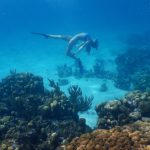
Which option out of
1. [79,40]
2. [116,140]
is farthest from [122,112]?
[79,40]

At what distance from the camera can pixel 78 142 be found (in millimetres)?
7699

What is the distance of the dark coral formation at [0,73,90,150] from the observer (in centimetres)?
989

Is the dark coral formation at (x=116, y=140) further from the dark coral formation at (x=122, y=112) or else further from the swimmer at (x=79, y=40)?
the swimmer at (x=79, y=40)

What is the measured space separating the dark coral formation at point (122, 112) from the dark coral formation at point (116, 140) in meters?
2.50

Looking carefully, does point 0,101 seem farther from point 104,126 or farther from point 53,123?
point 104,126

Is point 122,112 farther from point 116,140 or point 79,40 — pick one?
point 79,40

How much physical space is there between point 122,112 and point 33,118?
3733mm

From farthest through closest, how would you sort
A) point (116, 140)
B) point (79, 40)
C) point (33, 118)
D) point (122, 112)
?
point (79, 40) → point (33, 118) → point (122, 112) → point (116, 140)

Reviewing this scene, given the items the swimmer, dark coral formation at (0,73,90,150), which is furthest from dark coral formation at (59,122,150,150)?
the swimmer

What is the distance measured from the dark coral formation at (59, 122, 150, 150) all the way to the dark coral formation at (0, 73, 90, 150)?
188cm

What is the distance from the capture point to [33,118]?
487 inches

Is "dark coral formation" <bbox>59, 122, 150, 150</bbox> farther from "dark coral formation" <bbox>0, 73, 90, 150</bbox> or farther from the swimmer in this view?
the swimmer

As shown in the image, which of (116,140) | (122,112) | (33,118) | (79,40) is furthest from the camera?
(79,40)

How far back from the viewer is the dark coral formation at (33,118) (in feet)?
32.4
